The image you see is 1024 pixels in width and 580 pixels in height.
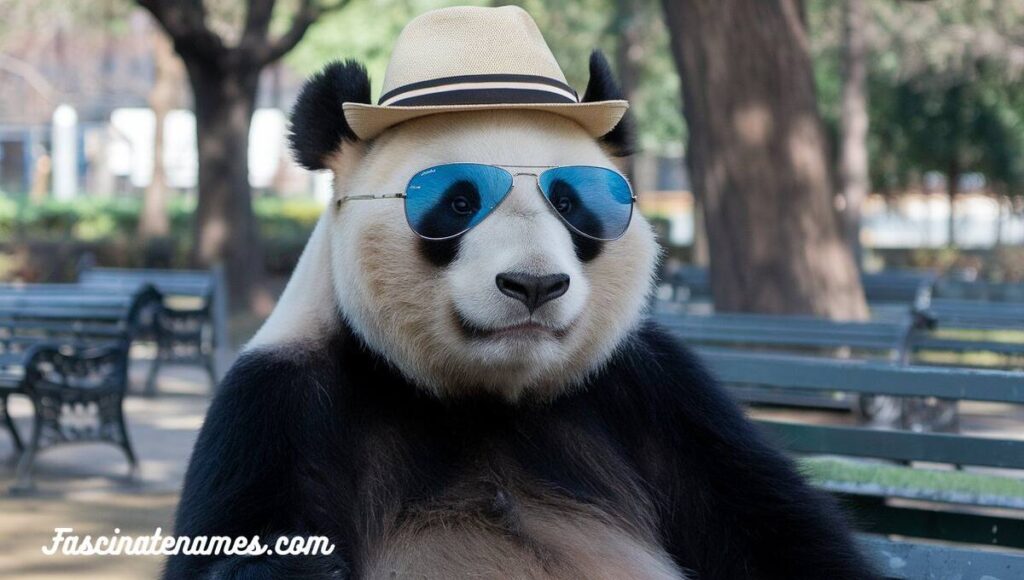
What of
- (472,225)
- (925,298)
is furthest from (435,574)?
(925,298)

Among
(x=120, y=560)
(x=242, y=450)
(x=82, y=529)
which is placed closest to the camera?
(x=242, y=450)

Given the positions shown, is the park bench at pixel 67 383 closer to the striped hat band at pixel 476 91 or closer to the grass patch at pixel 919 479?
the grass patch at pixel 919 479

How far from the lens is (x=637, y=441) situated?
2912mm

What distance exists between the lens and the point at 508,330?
249 centimetres

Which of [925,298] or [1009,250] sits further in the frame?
[1009,250]

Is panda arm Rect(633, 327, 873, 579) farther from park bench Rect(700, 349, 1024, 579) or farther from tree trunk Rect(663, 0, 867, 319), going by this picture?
tree trunk Rect(663, 0, 867, 319)

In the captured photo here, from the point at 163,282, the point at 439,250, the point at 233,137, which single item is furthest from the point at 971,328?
the point at 233,137

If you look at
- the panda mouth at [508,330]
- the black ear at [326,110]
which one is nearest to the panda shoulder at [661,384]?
the panda mouth at [508,330]

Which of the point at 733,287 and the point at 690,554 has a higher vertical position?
the point at 733,287

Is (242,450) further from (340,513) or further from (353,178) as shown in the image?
(353,178)

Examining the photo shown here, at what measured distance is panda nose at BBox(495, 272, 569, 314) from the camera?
7.95 ft

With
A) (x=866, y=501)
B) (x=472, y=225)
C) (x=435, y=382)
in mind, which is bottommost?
(x=866, y=501)

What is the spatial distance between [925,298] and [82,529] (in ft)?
25.2

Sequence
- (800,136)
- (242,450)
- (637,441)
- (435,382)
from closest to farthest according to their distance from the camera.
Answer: (242,450) → (435,382) → (637,441) → (800,136)
